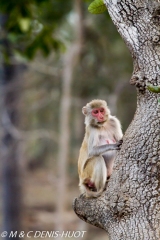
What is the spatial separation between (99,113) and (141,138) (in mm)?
2341

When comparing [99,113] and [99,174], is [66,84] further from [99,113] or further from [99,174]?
[99,174]

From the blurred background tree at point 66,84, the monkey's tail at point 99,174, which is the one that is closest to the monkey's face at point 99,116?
the monkey's tail at point 99,174

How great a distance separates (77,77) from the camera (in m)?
18.0

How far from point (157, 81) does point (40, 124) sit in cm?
2553

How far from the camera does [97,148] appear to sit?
6.22 metres

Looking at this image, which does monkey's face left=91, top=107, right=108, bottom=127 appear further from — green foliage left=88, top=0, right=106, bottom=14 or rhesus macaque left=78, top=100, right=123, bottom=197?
green foliage left=88, top=0, right=106, bottom=14

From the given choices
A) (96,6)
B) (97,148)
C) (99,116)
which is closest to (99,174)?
(97,148)

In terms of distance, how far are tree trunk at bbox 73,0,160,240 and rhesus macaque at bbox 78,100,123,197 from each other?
1401mm

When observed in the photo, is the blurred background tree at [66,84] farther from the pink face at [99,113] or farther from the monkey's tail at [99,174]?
the monkey's tail at [99,174]

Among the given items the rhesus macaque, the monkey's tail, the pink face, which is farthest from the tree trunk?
the pink face

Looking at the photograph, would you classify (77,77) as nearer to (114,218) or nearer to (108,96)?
(108,96)

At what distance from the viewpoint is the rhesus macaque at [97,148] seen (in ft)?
20.0

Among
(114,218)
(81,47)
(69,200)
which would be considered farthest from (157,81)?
(69,200)

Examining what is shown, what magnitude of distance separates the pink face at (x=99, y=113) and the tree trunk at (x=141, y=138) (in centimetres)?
212
